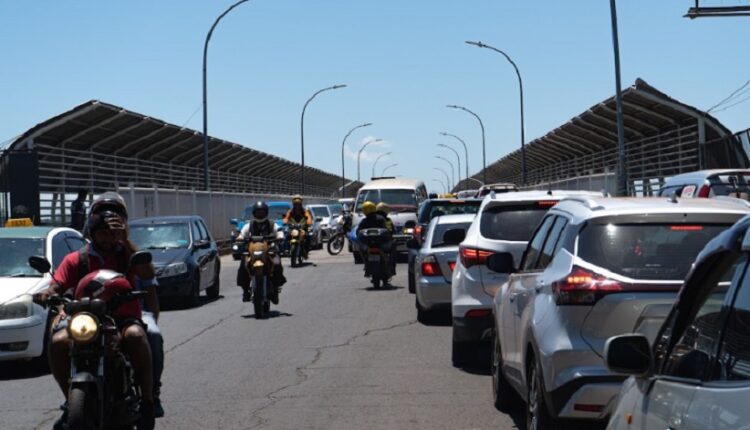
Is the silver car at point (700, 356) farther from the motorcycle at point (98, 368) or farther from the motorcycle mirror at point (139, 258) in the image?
the motorcycle mirror at point (139, 258)

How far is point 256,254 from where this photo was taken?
16.6 m

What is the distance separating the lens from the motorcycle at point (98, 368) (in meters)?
6.20

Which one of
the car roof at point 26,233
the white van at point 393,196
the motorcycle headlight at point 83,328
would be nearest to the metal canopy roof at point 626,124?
the white van at point 393,196

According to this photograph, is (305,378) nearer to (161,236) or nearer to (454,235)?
(454,235)

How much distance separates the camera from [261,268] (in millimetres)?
16531

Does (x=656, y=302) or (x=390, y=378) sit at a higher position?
(x=656, y=302)

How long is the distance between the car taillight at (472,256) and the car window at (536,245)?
2.44 metres

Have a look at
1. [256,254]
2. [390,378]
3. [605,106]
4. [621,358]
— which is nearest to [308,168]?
[605,106]

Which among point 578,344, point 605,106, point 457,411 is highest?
point 605,106

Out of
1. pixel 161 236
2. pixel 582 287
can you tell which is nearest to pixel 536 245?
pixel 582 287

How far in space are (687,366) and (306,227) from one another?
86.3 feet

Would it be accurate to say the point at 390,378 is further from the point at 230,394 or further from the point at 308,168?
the point at 308,168

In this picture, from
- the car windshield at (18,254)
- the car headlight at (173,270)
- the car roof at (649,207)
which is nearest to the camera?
the car roof at (649,207)

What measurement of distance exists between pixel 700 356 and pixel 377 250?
17.9m
